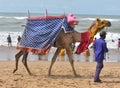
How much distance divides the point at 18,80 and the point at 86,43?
8.42ft

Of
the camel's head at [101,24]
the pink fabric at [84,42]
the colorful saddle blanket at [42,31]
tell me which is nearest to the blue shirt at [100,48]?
the camel's head at [101,24]

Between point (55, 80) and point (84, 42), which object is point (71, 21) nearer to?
point (84, 42)

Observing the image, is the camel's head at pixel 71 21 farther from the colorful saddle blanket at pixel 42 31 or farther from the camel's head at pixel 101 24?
the camel's head at pixel 101 24

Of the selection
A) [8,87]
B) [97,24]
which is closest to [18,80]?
[8,87]

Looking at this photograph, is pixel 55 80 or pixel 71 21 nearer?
pixel 55 80

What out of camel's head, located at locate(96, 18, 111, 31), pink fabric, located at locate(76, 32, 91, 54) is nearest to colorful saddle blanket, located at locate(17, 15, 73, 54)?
pink fabric, located at locate(76, 32, 91, 54)

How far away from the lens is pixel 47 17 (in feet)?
41.3

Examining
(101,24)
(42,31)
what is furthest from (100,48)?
(42,31)

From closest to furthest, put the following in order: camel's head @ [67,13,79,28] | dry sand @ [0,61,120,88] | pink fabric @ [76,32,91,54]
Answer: dry sand @ [0,61,120,88] → camel's head @ [67,13,79,28] → pink fabric @ [76,32,91,54]

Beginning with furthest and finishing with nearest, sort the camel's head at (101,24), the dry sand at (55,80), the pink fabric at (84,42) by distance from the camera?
1. the pink fabric at (84,42)
2. the camel's head at (101,24)
3. the dry sand at (55,80)

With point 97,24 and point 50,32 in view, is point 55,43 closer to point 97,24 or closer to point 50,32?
point 50,32

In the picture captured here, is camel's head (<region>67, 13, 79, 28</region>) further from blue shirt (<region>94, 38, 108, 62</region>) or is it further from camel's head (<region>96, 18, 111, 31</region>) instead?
blue shirt (<region>94, 38, 108, 62</region>)

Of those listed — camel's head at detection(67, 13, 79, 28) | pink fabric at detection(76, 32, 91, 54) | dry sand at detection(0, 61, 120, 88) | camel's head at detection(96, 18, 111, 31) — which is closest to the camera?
dry sand at detection(0, 61, 120, 88)

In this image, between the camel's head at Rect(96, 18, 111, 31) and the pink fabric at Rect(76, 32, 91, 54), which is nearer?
the camel's head at Rect(96, 18, 111, 31)
